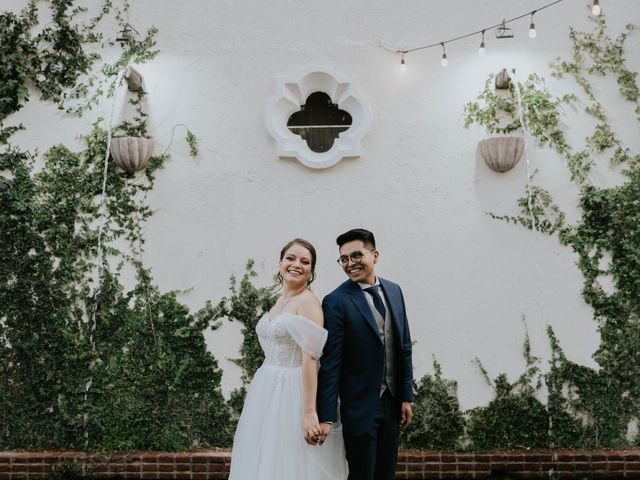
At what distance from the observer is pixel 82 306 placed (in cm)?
516

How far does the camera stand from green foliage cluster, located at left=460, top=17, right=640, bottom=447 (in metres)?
5.03

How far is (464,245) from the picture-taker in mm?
5148

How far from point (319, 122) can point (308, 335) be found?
287cm

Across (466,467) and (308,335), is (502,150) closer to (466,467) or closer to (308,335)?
(466,467)

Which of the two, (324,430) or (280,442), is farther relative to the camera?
(280,442)

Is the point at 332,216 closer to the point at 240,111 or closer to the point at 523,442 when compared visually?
the point at 240,111

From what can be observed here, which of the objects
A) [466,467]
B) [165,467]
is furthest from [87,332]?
[466,467]

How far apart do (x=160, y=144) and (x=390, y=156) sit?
2072mm

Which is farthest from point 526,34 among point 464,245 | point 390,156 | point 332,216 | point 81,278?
point 81,278

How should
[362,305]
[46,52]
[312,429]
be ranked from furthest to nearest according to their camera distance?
[46,52] < [362,305] < [312,429]

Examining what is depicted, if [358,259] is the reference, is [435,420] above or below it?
below

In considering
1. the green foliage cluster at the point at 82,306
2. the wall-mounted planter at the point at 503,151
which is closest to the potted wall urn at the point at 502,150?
the wall-mounted planter at the point at 503,151

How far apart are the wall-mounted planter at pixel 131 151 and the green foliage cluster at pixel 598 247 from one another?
2881 millimetres

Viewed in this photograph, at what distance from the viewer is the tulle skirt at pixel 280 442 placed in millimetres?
3090
